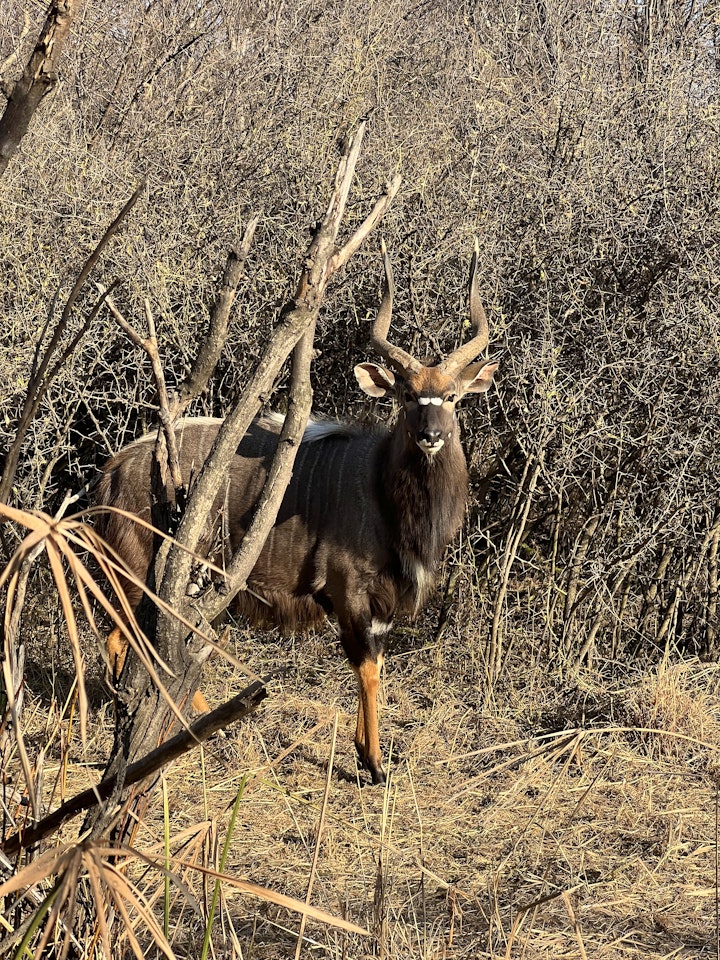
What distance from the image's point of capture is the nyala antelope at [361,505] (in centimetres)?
497

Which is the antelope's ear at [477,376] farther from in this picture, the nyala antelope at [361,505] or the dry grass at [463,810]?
the dry grass at [463,810]

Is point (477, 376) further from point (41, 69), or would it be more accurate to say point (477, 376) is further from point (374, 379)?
point (41, 69)

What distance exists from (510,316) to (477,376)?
2.38ft

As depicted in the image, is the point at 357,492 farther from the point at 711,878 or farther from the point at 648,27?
the point at 648,27

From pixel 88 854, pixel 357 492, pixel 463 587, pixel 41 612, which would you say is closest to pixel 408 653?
pixel 463 587

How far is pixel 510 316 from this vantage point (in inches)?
223

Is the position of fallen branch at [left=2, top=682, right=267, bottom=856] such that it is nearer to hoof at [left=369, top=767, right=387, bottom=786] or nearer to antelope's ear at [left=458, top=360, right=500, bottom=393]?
hoof at [left=369, top=767, right=387, bottom=786]

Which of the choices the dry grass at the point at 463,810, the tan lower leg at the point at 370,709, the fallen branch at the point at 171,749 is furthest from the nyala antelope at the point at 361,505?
the fallen branch at the point at 171,749

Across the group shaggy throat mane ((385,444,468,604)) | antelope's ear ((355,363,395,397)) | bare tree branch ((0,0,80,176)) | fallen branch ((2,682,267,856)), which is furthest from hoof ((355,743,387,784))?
bare tree branch ((0,0,80,176))

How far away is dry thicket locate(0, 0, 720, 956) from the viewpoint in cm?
543

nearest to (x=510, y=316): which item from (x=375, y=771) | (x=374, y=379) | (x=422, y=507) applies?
(x=374, y=379)

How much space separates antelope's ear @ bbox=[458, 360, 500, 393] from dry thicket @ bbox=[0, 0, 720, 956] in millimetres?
334

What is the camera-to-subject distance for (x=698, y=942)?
359 centimetres

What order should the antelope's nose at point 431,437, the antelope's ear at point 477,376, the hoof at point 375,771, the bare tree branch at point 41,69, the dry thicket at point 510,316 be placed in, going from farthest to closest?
the dry thicket at point 510,316 → the antelope's ear at point 477,376 → the hoof at point 375,771 → the antelope's nose at point 431,437 → the bare tree branch at point 41,69
